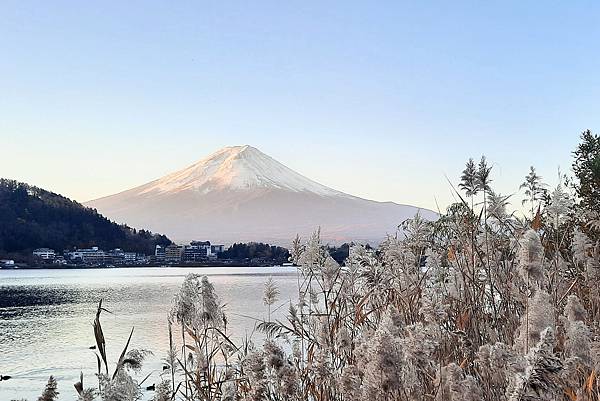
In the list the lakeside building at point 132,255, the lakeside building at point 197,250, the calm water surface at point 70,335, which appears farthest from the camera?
the lakeside building at point 197,250

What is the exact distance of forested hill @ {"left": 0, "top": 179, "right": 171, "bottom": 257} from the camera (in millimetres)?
108375

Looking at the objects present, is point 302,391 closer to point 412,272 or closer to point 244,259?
point 412,272

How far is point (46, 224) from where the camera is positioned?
110688 mm

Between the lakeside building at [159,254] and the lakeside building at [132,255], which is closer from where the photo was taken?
the lakeside building at [132,255]

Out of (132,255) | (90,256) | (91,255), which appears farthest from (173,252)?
(90,256)

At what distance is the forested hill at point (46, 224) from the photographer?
356 feet

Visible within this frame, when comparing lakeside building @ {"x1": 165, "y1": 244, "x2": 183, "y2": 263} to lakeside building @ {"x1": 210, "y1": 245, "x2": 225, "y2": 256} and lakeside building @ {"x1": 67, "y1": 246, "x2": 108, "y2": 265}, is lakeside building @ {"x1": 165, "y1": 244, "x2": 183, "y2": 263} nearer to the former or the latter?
lakeside building @ {"x1": 210, "y1": 245, "x2": 225, "y2": 256}

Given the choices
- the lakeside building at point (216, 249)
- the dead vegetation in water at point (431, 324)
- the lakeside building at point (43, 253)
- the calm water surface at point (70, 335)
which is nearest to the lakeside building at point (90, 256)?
the lakeside building at point (43, 253)

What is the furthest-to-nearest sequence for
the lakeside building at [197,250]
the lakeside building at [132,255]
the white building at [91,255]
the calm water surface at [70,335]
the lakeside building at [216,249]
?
the lakeside building at [216,249]
the lakeside building at [197,250]
the white building at [91,255]
the lakeside building at [132,255]
the calm water surface at [70,335]

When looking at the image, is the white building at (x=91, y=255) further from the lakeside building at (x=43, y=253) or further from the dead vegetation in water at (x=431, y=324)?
the dead vegetation in water at (x=431, y=324)

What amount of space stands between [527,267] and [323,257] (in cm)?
288

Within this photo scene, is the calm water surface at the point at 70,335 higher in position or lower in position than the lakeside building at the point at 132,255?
lower

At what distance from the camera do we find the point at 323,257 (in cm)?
507

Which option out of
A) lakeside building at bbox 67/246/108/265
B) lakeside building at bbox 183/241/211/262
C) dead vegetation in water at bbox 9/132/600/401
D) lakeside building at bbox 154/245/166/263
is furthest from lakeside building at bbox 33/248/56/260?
dead vegetation in water at bbox 9/132/600/401
